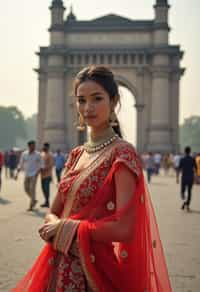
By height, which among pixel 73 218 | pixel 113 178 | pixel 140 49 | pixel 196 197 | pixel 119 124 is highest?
pixel 140 49

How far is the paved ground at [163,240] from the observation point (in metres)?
5.27

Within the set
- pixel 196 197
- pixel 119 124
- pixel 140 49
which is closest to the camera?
pixel 119 124

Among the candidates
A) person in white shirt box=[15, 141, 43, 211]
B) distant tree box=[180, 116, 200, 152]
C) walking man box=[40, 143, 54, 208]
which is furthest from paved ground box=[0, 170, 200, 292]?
distant tree box=[180, 116, 200, 152]

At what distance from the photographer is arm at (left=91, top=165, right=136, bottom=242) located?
6.85 ft

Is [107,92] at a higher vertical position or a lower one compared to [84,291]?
higher

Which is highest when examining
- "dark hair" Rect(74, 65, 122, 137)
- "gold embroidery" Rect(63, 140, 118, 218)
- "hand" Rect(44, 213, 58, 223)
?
"dark hair" Rect(74, 65, 122, 137)

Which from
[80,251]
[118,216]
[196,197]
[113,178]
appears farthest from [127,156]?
[196,197]

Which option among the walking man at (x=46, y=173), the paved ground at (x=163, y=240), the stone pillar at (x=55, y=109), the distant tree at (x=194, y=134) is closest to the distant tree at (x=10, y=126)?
the distant tree at (x=194, y=134)

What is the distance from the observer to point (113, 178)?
7.13 feet

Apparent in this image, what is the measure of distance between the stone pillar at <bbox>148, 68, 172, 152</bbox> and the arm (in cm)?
4158

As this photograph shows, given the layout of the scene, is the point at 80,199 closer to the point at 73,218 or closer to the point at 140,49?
the point at 73,218

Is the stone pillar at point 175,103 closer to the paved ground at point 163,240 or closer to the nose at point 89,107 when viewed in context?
the paved ground at point 163,240

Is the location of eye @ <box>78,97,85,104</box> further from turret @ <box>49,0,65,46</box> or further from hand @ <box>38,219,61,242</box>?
turret @ <box>49,0,65,46</box>

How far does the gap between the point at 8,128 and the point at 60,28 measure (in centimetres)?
5591
